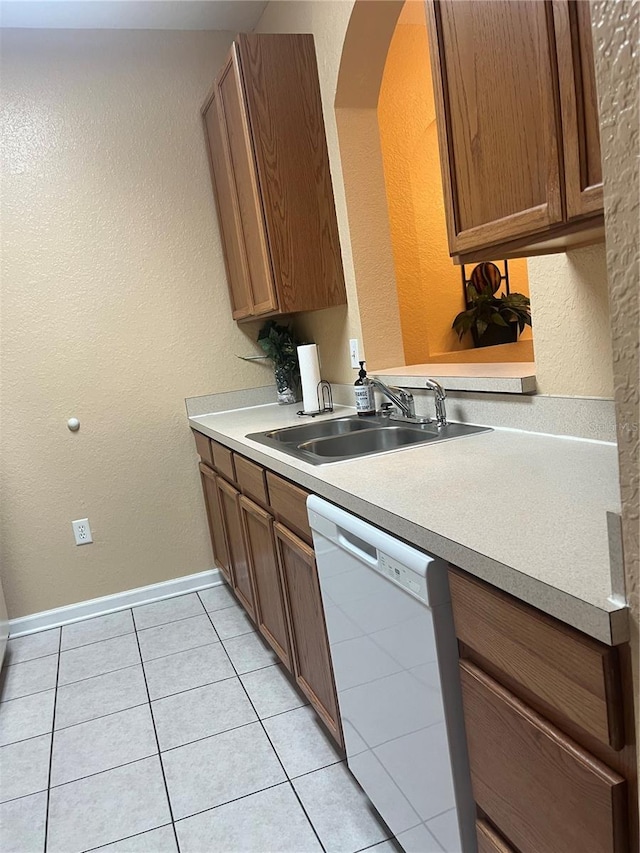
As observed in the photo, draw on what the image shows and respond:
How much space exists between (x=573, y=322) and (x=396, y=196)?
164 centimetres

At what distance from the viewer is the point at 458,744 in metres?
1.12

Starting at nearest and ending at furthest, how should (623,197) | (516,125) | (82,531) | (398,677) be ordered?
1. (623,197)
2. (516,125)
3. (398,677)
4. (82,531)

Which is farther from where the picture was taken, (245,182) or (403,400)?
(245,182)

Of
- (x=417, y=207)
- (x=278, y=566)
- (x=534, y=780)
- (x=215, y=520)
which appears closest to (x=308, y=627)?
(x=278, y=566)

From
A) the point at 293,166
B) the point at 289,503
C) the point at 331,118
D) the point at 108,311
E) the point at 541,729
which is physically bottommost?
the point at 541,729

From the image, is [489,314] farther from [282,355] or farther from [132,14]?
[132,14]

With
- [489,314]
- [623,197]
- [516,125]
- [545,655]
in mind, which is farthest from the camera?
[489,314]

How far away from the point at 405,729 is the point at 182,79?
302 cm

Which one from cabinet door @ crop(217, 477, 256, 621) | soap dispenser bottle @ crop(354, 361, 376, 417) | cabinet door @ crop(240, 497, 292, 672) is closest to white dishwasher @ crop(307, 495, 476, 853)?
cabinet door @ crop(240, 497, 292, 672)

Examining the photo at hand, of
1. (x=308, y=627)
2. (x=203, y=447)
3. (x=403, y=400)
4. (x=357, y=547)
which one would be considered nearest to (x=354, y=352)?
(x=403, y=400)

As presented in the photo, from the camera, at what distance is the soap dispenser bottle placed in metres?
2.43

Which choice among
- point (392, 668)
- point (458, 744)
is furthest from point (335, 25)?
point (458, 744)

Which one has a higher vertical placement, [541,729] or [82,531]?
[541,729]

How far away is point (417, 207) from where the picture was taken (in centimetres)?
337
